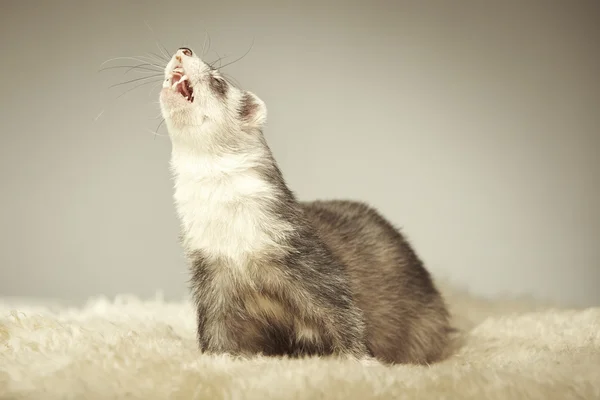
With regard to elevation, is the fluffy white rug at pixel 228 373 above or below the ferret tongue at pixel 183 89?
below

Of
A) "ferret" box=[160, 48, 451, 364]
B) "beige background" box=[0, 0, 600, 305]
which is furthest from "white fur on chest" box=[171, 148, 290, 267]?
"beige background" box=[0, 0, 600, 305]

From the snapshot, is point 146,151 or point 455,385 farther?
point 146,151

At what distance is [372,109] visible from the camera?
6.57 ft

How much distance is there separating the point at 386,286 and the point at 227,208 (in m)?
0.42

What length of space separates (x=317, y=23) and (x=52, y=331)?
1211mm

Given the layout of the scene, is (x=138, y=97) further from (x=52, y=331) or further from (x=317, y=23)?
(x=52, y=331)

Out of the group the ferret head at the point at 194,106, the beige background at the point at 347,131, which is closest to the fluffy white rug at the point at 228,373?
the ferret head at the point at 194,106

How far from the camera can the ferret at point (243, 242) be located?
1.06 meters

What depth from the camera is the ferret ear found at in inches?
45.3

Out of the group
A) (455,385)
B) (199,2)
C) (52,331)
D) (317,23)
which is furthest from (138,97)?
(455,385)

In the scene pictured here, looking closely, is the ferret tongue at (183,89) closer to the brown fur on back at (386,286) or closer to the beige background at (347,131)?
the brown fur on back at (386,286)

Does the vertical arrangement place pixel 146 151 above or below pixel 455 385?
above

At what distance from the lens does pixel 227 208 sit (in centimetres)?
106

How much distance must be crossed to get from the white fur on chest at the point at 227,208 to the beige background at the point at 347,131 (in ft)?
2.79
